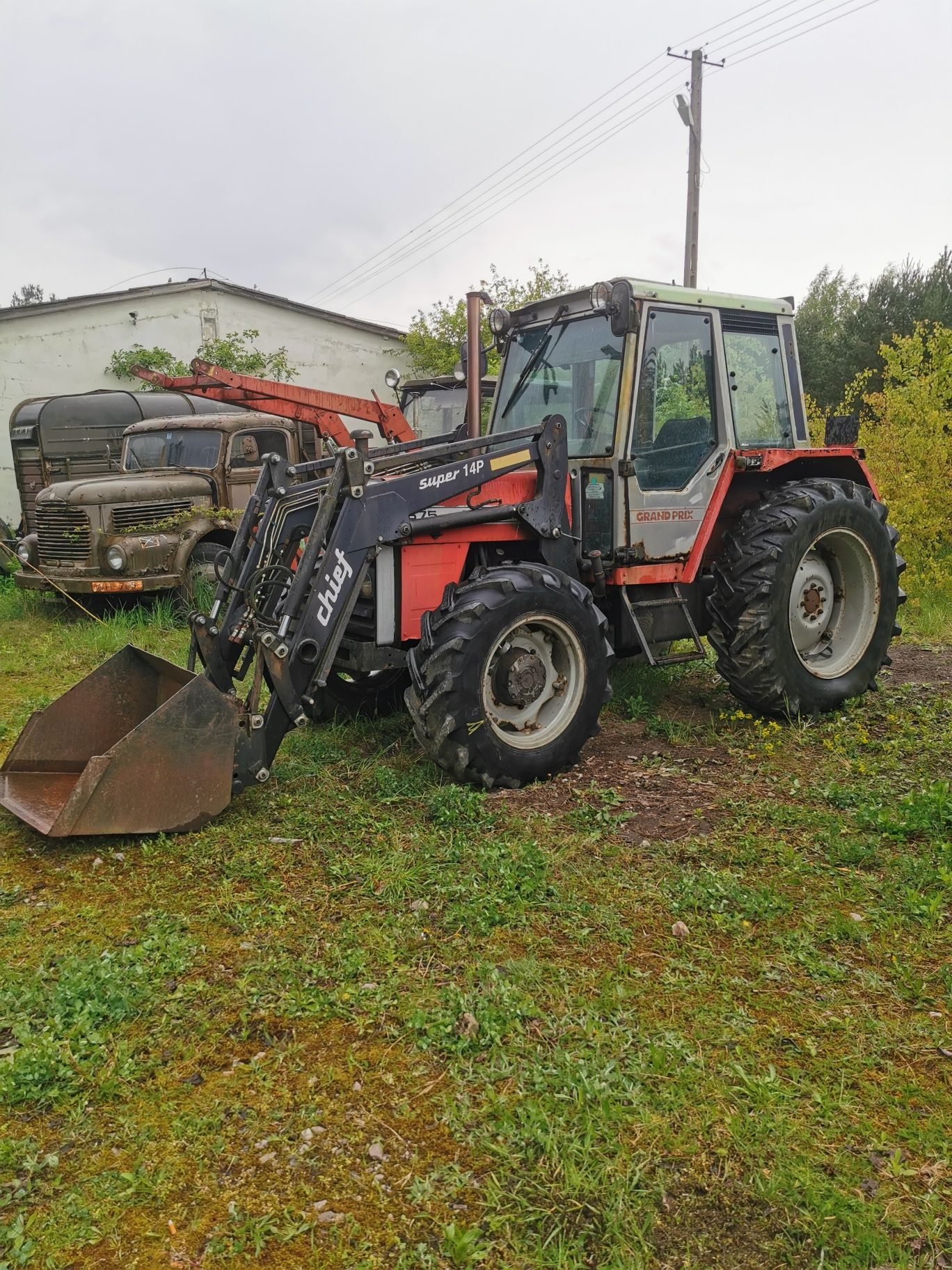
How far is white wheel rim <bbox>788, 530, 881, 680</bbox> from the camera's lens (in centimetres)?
593

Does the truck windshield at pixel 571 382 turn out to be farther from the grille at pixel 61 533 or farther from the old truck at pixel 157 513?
the grille at pixel 61 533

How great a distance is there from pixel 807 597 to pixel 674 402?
155 centimetres

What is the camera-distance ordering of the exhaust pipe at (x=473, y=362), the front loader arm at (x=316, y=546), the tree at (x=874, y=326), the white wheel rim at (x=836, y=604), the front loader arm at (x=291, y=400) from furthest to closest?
the tree at (x=874, y=326) < the front loader arm at (x=291, y=400) < the white wheel rim at (x=836, y=604) < the exhaust pipe at (x=473, y=362) < the front loader arm at (x=316, y=546)

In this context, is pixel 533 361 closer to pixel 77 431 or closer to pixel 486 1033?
pixel 486 1033

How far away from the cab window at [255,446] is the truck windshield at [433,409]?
2688 mm

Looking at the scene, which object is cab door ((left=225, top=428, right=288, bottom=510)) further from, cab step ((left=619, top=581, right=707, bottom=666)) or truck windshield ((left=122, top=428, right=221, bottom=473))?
cab step ((left=619, top=581, right=707, bottom=666))

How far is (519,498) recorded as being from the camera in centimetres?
511

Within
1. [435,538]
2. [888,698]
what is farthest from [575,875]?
[888,698]

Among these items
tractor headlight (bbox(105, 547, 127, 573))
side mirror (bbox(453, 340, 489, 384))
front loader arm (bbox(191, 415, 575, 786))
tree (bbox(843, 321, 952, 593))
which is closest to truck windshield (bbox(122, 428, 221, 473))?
tractor headlight (bbox(105, 547, 127, 573))

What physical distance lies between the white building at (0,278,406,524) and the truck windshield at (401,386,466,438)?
8.03 metres

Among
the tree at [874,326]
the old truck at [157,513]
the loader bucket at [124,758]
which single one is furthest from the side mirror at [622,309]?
the tree at [874,326]

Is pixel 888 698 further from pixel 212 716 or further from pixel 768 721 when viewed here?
pixel 212 716

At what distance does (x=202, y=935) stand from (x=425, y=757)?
6.37ft

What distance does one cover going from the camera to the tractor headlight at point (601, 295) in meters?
4.78
